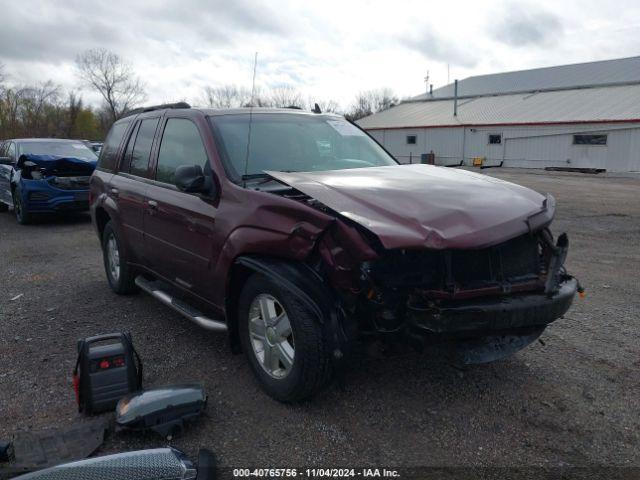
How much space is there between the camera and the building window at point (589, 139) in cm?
2679

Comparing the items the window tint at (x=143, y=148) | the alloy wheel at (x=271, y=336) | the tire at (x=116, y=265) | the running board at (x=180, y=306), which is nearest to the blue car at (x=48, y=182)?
the tire at (x=116, y=265)

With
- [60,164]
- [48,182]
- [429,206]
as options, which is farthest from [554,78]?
[429,206]

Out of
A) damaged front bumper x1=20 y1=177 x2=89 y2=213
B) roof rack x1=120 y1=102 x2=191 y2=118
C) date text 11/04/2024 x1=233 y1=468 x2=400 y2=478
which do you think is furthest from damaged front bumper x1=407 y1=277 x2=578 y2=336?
damaged front bumper x1=20 y1=177 x2=89 y2=213

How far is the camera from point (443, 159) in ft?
113

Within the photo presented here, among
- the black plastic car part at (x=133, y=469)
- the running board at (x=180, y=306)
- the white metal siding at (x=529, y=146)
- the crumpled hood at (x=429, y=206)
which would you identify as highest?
the white metal siding at (x=529, y=146)

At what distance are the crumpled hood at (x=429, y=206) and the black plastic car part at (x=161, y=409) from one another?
4.53 feet

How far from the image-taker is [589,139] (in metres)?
27.2

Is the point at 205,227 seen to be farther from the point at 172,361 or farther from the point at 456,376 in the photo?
the point at 456,376

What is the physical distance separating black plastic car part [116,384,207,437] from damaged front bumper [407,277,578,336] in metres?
1.34

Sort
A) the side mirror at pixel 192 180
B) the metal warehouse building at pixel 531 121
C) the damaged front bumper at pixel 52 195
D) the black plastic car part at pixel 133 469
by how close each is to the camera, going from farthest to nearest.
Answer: the metal warehouse building at pixel 531 121, the damaged front bumper at pixel 52 195, the side mirror at pixel 192 180, the black plastic car part at pixel 133 469

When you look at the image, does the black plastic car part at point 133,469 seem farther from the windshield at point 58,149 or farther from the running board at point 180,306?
the windshield at point 58,149

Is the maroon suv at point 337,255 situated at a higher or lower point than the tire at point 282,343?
higher

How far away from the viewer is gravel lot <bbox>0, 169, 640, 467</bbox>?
9.13 ft

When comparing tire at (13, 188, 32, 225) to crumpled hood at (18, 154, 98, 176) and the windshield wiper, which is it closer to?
crumpled hood at (18, 154, 98, 176)
